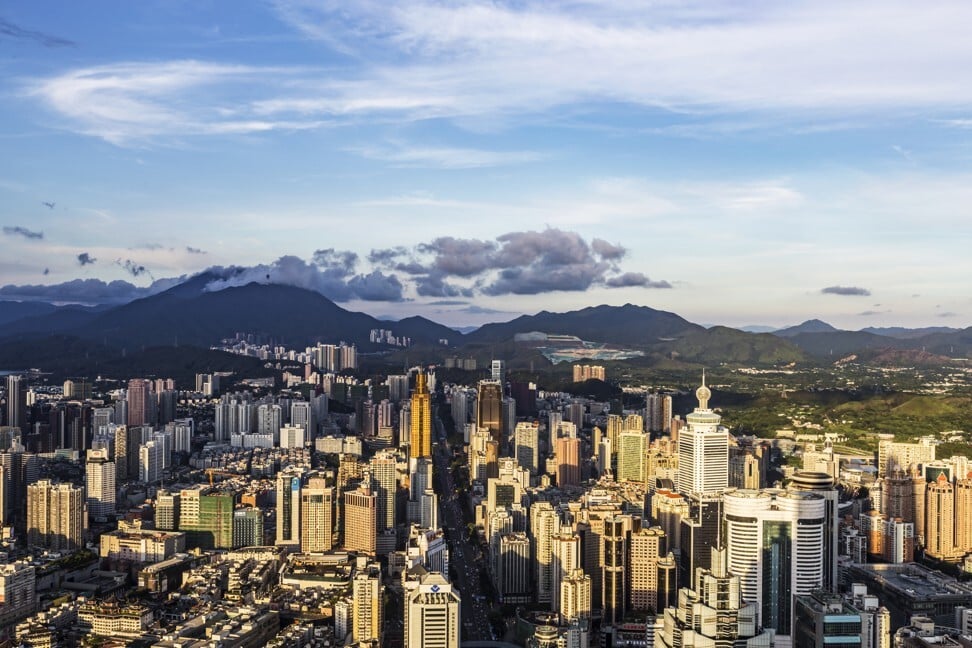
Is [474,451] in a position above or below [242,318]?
below

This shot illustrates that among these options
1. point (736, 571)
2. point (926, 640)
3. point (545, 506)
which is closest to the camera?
point (926, 640)

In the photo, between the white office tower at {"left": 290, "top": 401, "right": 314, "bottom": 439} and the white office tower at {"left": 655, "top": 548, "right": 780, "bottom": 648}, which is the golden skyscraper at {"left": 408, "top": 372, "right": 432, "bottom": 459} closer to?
the white office tower at {"left": 290, "top": 401, "right": 314, "bottom": 439}

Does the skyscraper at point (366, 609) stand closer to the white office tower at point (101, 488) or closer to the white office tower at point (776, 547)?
the white office tower at point (776, 547)

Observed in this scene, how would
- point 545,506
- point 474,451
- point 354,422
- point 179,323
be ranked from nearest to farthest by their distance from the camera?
point 545,506 → point 474,451 → point 354,422 → point 179,323

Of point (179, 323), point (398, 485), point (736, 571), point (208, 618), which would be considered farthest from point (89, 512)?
point (179, 323)

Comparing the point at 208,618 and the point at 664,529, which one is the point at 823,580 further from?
the point at 208,618

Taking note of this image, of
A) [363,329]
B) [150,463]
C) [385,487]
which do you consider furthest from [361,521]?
[363,329]

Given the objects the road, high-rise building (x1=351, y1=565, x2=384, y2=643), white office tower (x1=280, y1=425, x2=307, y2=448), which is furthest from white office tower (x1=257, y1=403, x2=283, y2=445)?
high-rise building (x1=351, y1=565, x2=384, y2=643)
